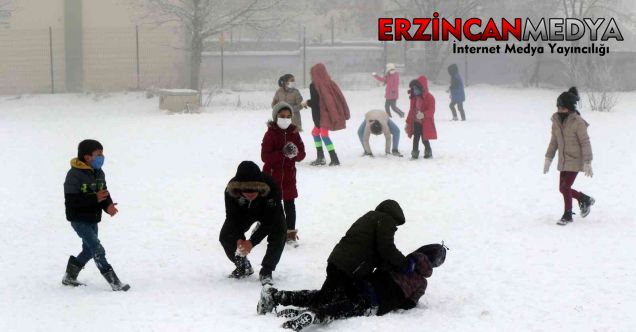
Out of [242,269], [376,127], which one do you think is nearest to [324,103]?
[376,127]

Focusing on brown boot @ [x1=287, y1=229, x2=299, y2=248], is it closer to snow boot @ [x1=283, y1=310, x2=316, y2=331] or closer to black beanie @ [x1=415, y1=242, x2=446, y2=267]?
black beanie @ [x1=415, y1=242, x2=446, y2=267]

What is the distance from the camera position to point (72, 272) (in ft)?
26.8

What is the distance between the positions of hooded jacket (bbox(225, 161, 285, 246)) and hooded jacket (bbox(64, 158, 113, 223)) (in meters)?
1.10

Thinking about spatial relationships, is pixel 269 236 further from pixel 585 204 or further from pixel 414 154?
pixel 414 154

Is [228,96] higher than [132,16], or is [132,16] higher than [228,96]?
[132,16]

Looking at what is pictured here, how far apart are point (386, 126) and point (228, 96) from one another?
15.6m

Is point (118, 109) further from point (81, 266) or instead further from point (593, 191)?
point (81, 266)

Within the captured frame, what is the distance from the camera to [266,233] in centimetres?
822

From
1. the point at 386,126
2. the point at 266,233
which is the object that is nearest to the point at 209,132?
the point at 386,126

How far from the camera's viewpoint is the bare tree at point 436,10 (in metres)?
36.9

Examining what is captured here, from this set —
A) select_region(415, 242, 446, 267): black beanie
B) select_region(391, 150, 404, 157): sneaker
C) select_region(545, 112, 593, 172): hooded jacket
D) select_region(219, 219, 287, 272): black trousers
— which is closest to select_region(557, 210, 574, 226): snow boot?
select_region(545, 112, 593, 172): hooded jacket

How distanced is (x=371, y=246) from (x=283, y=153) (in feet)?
8.87

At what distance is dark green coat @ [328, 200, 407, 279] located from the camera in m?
6.98

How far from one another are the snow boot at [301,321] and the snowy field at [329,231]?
207mm
